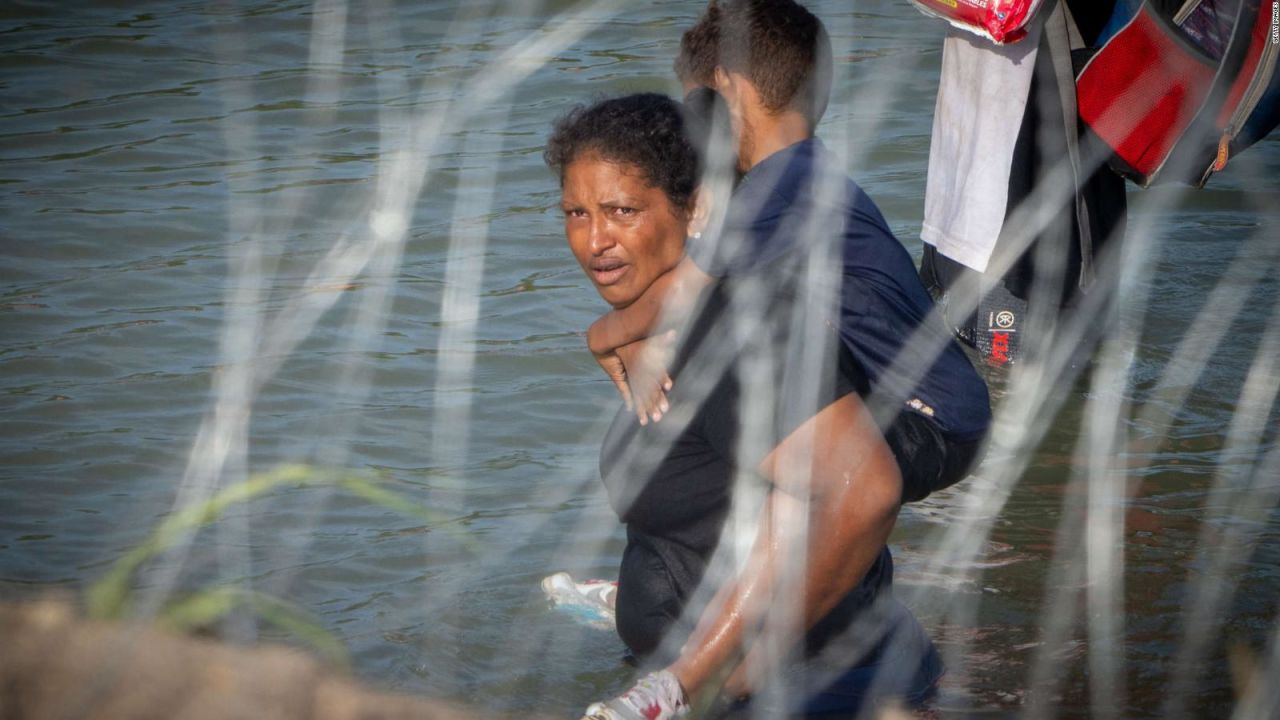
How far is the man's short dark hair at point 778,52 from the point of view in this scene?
304 cm

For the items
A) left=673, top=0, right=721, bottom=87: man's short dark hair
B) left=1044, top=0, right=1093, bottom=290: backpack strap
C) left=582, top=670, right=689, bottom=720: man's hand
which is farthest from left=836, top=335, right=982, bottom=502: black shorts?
left=1044, top=0, right=1093, bottom=290: backpack strap

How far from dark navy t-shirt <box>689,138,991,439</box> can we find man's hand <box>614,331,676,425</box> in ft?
0.54

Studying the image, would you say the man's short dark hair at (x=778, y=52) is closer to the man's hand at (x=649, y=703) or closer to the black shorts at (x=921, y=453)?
the black shorts at (x=921, y=453)

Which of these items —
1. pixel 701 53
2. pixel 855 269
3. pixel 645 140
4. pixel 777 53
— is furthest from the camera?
pixel 701 53

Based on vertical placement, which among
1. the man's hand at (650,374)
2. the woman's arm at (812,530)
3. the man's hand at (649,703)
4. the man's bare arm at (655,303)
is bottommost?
the man's hand at (649,703)

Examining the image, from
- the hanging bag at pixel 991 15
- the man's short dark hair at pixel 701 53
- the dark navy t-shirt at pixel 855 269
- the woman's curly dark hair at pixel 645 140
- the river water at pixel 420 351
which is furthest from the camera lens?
the hanging bag at pixel 991 15

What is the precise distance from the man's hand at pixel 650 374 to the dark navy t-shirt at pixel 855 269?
0.17 metres

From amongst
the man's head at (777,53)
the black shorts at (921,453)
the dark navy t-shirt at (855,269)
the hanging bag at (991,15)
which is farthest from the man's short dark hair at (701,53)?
the hanging bag at (991,15)

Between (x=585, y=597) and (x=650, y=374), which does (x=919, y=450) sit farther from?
(x=585, y=597)

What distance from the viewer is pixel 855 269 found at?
2.84 m

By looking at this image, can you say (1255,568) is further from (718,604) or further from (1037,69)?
(718,604)

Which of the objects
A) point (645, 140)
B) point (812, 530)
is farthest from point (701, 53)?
point (812, 530)

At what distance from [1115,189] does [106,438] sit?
11.4 feet

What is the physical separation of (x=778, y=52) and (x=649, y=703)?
142 centimetres
